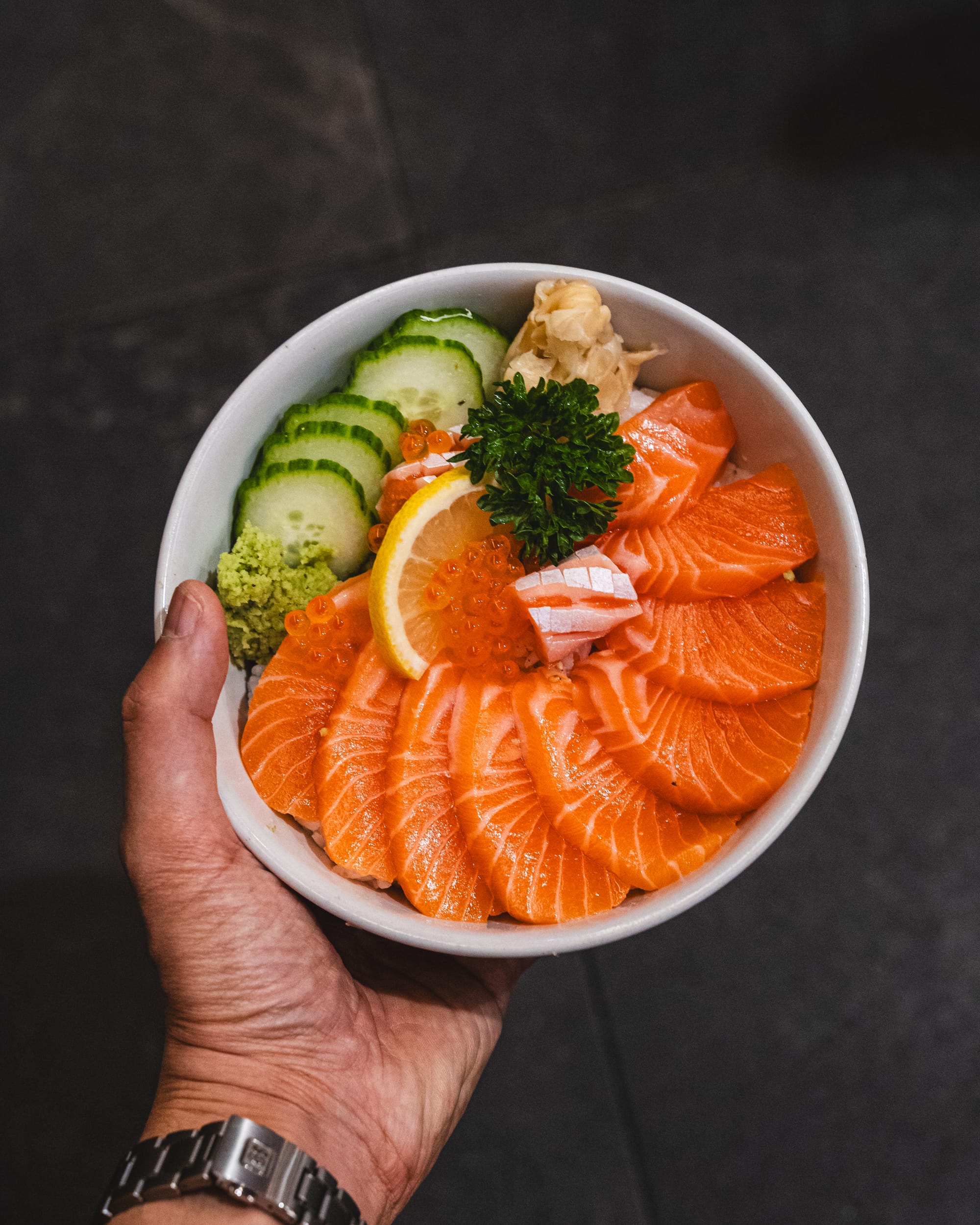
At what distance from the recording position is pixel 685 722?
5.87ft

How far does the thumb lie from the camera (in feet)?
5.51

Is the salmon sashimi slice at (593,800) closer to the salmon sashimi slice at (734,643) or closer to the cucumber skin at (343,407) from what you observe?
the salmon sashimi slice at (734,643)

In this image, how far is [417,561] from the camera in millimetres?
1779

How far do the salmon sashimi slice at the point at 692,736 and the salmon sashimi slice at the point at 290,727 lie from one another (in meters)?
0.54

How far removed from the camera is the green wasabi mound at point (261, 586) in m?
1.84

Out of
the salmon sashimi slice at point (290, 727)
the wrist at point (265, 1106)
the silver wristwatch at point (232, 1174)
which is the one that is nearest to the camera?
the silver wristwatch at point (232, 1174)

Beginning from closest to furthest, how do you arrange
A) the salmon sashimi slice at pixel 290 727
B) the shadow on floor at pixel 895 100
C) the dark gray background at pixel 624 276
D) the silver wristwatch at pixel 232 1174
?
the silver wristwatch at pixel 232 1174 → the salmon sashimi slice at pixel 290 727 → the dark gray background at pixel 624 276 → the shadow on floor at pixel 895 100

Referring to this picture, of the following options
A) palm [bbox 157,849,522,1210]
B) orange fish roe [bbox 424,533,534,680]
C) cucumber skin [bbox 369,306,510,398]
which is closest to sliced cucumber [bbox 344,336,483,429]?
cucumber skin [bbox 369,306,510,398]

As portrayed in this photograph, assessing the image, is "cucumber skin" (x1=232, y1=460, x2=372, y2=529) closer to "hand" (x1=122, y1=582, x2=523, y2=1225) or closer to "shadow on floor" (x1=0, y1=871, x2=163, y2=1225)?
"hand" (x1=122, y1=582, x2=523, y2=1225)

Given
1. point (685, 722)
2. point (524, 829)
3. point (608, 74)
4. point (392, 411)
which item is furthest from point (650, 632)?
point (608, 74)

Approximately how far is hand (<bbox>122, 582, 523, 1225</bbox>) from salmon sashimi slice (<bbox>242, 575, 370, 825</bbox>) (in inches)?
4.5

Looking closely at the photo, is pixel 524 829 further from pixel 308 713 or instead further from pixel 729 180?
pixel 729 180

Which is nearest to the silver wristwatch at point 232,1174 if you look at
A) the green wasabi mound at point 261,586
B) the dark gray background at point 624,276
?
the green wasabi mound at point 261,586

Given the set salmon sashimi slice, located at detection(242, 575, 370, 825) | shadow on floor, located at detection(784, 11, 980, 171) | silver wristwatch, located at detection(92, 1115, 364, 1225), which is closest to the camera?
silver wristwatch, located at detection(92, 1115, 364, 1225)
